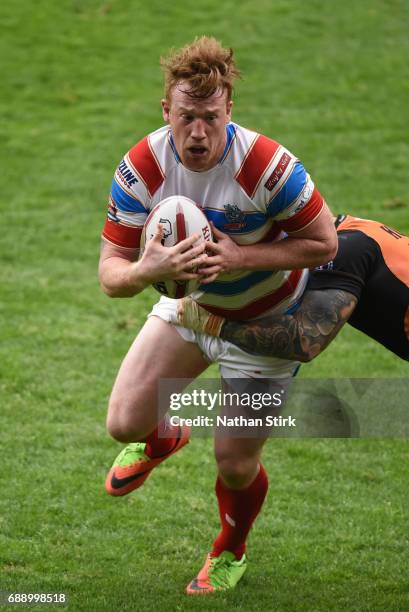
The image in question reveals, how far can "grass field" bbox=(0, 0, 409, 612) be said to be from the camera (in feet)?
17.7

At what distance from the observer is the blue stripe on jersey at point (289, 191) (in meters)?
4.35

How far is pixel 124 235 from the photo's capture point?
178 inches

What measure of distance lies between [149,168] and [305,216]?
2.24 feet

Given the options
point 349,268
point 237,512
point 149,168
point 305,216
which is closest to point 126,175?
point 149,168

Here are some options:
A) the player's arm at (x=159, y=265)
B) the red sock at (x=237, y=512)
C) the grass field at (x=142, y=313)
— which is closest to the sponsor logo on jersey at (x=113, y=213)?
the player's arm at (x=159, y=265)

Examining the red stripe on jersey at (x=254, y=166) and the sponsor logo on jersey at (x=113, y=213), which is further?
the sponsor logo on jersey at (x=113, y=213)

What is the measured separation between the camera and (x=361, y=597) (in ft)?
16.8

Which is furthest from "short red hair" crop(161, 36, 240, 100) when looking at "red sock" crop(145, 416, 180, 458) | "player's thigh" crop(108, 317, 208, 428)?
"red sock" crop(145, 416, 180, 458)

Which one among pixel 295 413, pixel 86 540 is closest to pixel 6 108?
pixel 295 413

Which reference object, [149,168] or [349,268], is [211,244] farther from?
[349,268]

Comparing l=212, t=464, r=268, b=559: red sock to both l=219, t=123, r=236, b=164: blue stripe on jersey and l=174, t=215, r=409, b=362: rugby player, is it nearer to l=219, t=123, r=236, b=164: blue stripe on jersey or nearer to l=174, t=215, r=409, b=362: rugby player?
l=174, t=215, r=409, b=362: rugby player

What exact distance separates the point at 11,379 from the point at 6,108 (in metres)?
6.87

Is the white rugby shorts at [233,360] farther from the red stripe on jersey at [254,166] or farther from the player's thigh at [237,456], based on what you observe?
the red stripe on jersey at [254,166]

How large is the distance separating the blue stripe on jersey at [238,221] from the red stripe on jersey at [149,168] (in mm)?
229
